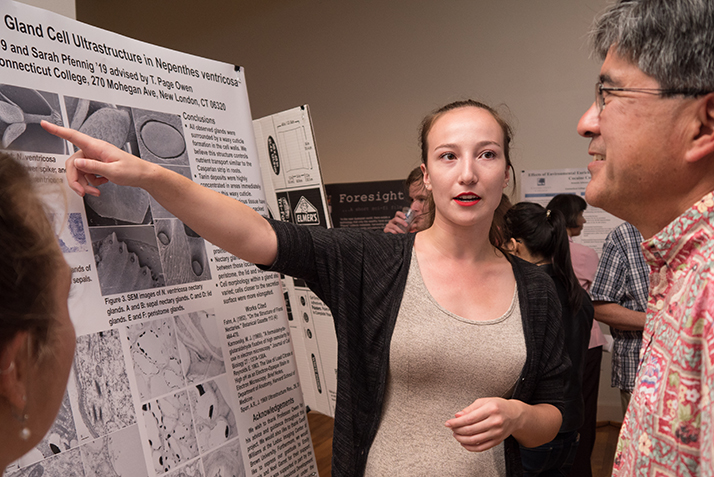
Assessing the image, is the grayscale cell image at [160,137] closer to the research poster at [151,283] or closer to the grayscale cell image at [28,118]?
the research poster at [151,283]

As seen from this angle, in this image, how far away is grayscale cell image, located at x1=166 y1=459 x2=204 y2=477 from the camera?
1.23 meters

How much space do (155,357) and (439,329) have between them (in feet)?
2.26

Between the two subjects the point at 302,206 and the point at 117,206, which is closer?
the point at 117,206

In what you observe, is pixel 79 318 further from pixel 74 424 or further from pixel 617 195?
pixel 617 195

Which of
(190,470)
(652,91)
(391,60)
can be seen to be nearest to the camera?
(652,91)

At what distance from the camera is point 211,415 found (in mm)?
1329

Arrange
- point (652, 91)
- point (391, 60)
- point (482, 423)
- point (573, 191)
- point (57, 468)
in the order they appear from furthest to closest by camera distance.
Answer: point (391, 60) → point (573, 191) → point (482, 423) → point (57, 468) → point (652, 91)

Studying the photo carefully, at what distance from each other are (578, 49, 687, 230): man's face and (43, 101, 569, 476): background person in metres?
0.47

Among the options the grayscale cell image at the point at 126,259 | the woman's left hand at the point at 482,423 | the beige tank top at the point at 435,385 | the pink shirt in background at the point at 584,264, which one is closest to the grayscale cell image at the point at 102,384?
the grayscale cell image at the point at 126,259

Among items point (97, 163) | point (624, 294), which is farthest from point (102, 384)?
point (624, 294)

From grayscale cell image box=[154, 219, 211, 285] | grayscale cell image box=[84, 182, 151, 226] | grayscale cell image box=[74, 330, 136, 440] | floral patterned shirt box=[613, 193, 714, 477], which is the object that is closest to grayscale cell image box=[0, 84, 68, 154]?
grayscale cell image box=[84, 182, 151, 226]

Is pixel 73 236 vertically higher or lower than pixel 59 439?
higher

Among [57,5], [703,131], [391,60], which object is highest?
[391,60]

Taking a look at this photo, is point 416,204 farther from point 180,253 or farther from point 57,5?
point 57,5
